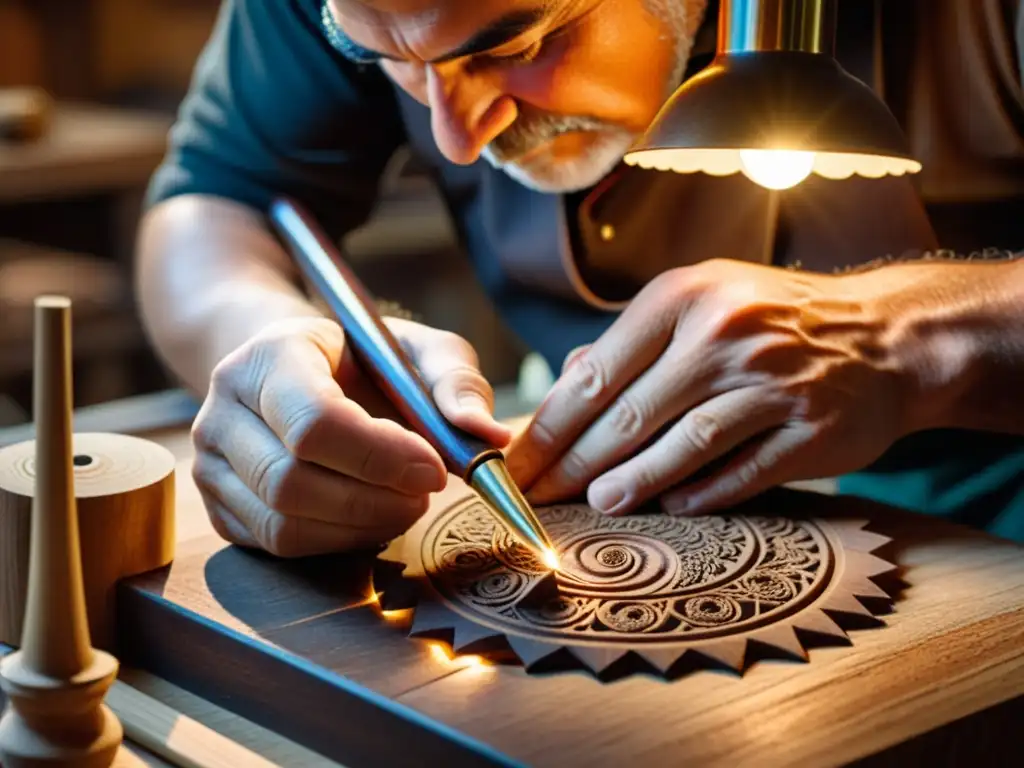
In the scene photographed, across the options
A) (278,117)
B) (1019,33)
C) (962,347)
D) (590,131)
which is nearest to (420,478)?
(590,131)

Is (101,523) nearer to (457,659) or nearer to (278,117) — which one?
(457,659)

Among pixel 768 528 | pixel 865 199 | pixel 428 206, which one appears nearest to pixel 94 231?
pixel 428 206

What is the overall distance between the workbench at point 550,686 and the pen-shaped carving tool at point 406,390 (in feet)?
0.46

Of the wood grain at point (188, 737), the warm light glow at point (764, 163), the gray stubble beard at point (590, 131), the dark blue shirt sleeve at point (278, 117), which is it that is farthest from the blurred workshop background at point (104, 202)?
the wood grain at point (188, 737)

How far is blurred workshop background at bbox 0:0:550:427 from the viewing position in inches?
152

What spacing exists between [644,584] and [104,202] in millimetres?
3706

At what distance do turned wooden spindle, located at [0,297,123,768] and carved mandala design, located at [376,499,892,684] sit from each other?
0.94ft

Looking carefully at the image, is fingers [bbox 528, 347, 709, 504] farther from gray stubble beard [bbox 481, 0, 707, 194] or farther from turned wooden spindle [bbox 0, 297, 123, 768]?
turned wooden spindle [bbox 0, 297, 123, 768]

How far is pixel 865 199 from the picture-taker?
71.7 inches

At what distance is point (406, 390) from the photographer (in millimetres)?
1442

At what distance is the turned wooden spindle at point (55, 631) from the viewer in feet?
3.28

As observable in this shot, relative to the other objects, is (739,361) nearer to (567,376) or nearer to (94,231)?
(567,376)

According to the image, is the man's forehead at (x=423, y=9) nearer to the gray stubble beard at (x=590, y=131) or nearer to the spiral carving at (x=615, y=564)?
the gray stubble beard at (x=590, y=131)

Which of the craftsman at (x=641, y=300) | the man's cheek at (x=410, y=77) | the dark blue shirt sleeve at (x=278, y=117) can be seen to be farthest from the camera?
the dark blue shirt sleeve at (x=278, y=117)
